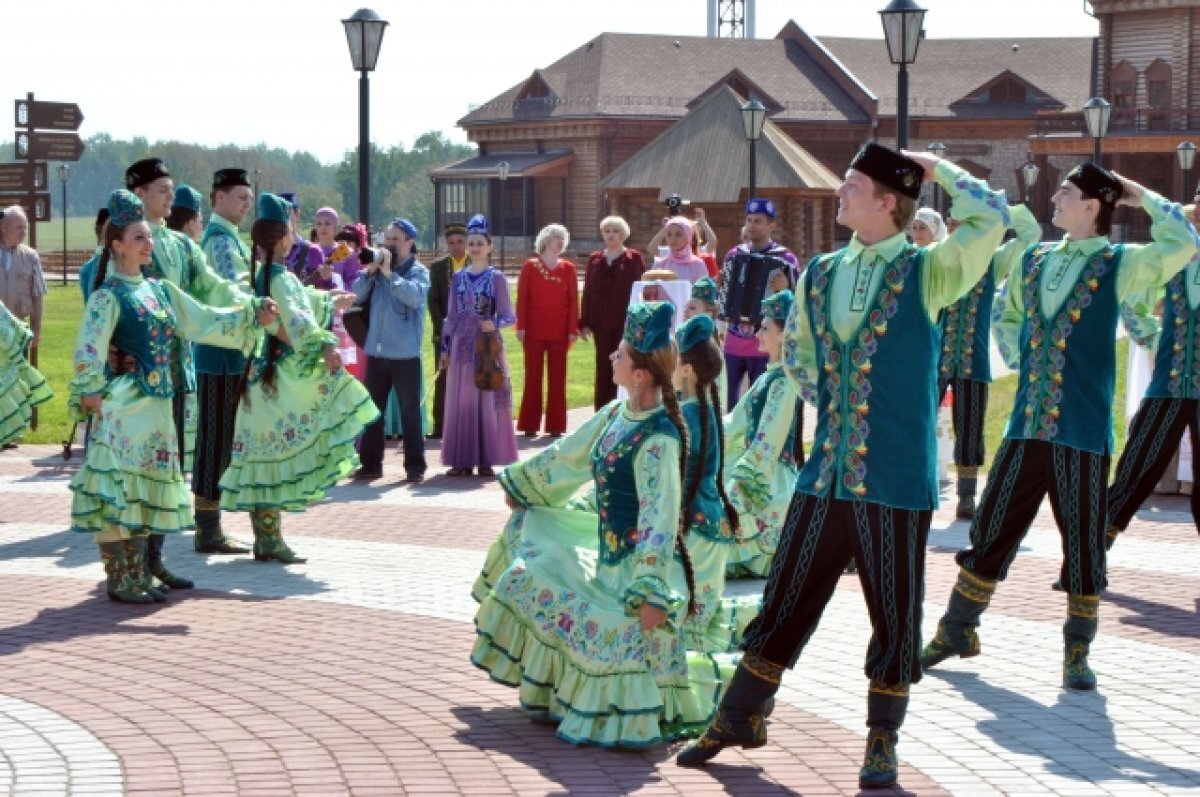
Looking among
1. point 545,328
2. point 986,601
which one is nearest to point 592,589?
point 986,601

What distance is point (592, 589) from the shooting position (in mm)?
7227

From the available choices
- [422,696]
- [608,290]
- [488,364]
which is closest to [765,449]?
[422,696]

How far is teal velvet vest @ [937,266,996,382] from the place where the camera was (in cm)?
1256

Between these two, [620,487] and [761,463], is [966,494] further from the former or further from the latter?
[620,487]

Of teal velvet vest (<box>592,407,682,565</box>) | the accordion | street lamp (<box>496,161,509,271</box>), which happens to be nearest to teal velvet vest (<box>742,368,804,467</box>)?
teal velvet vest (<box>592,407,682,565</box>)

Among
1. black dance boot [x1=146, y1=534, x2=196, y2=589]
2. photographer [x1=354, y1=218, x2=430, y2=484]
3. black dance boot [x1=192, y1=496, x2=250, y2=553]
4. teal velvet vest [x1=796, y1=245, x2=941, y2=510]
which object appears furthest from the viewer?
photographer [x1=354, y1=218, x2=430, y2=484]

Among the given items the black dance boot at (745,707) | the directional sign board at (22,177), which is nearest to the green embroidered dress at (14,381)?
the black dance boot at (745,707)

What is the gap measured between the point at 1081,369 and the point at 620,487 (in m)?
2.28

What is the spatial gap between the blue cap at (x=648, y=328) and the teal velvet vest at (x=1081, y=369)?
79.0 inches

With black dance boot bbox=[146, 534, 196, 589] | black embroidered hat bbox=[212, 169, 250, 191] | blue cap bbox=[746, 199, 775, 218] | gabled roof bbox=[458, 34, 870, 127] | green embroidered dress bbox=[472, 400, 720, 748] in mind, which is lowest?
black dance boot bbox=[146, 534, 196, 589]

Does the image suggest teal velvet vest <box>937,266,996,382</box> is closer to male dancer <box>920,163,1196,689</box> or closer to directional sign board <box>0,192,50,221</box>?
male dancer <box>920,163,1196,689</box>

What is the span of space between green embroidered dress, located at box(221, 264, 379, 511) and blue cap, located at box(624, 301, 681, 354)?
14.6 feet

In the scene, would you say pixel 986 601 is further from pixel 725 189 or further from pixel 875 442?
pixel 725 189

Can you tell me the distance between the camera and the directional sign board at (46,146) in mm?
23719
